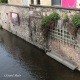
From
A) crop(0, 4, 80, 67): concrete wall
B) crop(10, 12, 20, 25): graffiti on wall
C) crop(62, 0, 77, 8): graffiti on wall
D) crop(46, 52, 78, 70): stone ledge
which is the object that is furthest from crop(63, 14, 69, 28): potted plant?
crop(10, 12, 20, 25): graffiti on wall

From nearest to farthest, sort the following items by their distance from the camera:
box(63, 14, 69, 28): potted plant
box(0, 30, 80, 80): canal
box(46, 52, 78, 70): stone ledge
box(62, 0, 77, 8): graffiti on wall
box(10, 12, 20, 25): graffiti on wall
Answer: box(0, 30, 80, 80): canal < box(46, 52, 78, 70): stone ledge < box(63, 14, 69, 28): potted plant < box(62, 0, 77, 8): graffiti on wall < box(10, 12, 20, 25): graffiti on wall

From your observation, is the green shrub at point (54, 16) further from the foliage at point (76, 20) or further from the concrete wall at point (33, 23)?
the foliage at point (76, 20)

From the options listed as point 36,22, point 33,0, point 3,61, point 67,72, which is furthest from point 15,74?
point 33,0

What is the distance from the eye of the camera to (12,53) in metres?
14.9

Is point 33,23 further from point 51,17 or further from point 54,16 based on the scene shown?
A: point 54,16

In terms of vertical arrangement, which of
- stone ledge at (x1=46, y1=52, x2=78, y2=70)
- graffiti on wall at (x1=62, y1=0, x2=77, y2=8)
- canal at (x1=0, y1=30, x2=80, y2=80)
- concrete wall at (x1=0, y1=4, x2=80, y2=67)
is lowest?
canal at (x1=0, y1=30, x2=80, y2=80)

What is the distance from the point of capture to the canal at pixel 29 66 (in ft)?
34.9

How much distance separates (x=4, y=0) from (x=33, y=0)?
1178 centimetres

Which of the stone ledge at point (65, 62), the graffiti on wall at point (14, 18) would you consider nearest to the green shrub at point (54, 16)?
the stone ledge at point (65, 62)

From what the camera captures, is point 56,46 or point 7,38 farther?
point 7,38

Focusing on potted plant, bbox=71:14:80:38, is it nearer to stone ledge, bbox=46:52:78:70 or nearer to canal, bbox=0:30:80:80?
stone ledge, bbox=46:52:78:70

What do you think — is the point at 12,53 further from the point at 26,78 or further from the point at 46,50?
the point at 26,78

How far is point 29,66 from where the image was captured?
12086mm

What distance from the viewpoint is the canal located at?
10.6m
